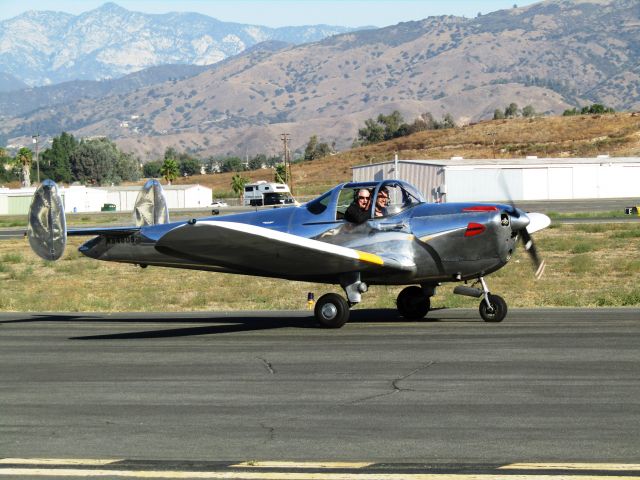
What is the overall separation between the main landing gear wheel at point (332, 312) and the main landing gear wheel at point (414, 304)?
160 centimetres

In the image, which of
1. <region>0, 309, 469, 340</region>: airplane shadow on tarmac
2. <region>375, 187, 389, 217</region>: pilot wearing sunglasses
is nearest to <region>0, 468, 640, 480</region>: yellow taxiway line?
<region>0, 309, 469, 340</region>: airplane shadow on tarmac

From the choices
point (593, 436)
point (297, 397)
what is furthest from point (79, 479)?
point (593, 436)

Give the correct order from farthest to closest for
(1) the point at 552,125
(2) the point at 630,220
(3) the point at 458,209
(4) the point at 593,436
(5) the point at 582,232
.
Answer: (1) the point at 552,125
(2) the point at 630,220
(5) the point at 582,232
(3) the point at 458,209
(4) the point at 593,436

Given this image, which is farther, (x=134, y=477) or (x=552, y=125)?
(x=552, y=125)

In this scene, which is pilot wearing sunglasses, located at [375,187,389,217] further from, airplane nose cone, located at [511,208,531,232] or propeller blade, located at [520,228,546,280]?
propeller blade, located at [520,228,546,280]

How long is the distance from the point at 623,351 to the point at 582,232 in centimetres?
3507

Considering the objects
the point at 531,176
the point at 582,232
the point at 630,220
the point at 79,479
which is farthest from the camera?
the point at 531,176

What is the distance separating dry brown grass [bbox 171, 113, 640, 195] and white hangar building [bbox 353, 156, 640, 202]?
51.8 metres

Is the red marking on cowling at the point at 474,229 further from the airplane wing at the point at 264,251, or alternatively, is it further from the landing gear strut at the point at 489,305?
the airplane wing at the point at 264,251

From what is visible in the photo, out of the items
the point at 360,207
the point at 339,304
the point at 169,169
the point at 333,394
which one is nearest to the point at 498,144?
the point at 169,169

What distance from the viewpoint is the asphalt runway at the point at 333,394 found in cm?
808

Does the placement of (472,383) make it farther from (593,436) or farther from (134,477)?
(134,477)

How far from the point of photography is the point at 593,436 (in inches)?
324

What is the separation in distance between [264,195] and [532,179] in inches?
1087
